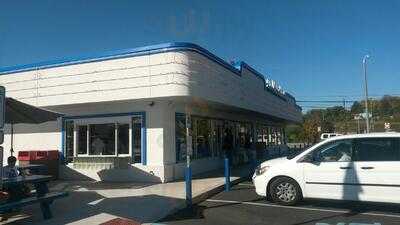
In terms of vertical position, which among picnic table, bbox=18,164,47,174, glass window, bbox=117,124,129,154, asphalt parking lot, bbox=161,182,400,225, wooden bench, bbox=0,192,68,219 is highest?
glass window, bbox=117,124,129,154

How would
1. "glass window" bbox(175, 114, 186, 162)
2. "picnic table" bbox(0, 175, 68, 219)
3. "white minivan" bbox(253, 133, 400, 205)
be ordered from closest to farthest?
"picnic table" bbox(0, 175, 68, 219)
"white minivan" bbox(253, 133, 400, 205)
"glass window" bbox(175, 114, 186, 162)

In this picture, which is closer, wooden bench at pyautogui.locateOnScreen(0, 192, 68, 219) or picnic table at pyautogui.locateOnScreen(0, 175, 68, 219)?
wooden bench at pyautogui.locateOnScreen(0, 192, 68, 219)

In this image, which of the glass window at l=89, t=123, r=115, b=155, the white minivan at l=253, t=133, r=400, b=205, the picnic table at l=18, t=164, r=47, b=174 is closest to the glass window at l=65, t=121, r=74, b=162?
the glass window at l=89, t=123, r=115, b=155

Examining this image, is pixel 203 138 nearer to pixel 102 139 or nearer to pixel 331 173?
pixel 102 139

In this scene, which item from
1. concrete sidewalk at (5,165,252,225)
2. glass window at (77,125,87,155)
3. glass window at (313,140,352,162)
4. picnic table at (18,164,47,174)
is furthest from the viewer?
glass window at (77,125,87,155)

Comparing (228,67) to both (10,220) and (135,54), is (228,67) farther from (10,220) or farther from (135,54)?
(10,220)

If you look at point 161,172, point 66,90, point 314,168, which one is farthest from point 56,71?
point 314,168

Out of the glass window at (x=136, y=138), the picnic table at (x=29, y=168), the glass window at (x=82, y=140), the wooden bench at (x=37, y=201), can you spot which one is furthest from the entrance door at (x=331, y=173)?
the glass window at (x=82, y=140)

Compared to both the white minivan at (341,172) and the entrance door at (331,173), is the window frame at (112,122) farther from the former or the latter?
the entrance door at (331,173)

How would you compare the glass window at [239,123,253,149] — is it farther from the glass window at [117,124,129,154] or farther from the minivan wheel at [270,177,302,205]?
the minivan wheel at [270,177,302,205]

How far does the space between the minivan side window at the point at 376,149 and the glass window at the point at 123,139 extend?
8934mm

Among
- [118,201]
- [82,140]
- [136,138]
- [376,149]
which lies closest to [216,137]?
[136,138]

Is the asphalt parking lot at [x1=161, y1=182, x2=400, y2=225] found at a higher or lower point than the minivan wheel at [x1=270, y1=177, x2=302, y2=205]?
lower

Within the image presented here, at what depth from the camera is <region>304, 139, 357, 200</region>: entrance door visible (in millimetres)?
10898
